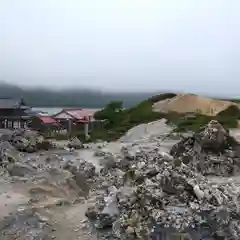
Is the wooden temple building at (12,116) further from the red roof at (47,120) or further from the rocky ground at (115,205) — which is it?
the rocky ground at (115,205)

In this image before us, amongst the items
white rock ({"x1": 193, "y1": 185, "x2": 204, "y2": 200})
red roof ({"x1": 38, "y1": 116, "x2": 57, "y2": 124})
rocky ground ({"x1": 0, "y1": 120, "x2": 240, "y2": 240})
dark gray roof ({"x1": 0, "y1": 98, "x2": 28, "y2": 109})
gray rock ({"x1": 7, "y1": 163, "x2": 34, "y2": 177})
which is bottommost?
red roof ({"x1": 38, "y1": 116, "x2": 57, "y2": 124})

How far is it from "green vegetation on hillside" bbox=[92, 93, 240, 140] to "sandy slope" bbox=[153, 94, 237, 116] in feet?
5.35

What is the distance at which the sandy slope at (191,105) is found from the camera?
5238cm

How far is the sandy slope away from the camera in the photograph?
52378 mm

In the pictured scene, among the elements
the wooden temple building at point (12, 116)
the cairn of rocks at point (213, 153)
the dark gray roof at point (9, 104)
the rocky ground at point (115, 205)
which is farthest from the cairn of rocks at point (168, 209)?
the dark gray roof at point (9, 104)

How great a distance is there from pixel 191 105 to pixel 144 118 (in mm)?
6818

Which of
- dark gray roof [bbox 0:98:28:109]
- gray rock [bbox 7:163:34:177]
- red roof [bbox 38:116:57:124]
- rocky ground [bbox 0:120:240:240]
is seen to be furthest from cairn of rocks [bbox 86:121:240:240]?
dark gray roof [bbox 0:98:28:109]

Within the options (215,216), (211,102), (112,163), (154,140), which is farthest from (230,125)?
(215,216)

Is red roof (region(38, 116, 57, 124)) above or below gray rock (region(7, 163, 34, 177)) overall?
below

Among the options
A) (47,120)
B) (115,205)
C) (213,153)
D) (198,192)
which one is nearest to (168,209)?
(198,192)

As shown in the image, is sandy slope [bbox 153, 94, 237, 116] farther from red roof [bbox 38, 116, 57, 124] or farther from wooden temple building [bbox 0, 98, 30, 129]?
wooden temple building [bbox 0, 98, 30, 129]

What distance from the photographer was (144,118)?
5044 centimetres

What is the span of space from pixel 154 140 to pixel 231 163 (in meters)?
13.6

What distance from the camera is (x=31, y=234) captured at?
1132 centimetres
